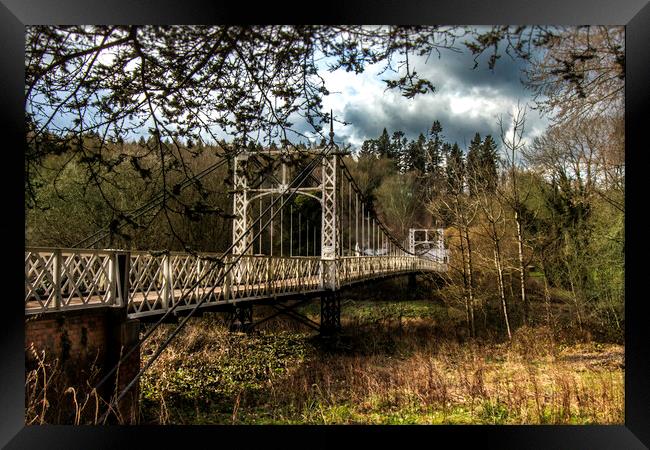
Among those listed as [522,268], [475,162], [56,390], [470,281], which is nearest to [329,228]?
[470,281]

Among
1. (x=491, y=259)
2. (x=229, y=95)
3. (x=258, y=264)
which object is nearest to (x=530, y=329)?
(x=491, y=259)

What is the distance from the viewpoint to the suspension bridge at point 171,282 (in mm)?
3216

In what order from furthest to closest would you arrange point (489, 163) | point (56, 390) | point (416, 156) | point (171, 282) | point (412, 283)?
point (412, 283)
point (416, 156)
point (489, 163)
point (171, 282)
point (56, 390)

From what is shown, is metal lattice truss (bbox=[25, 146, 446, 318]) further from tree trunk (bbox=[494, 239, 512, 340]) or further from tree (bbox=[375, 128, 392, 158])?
tree trunk (bbox=[494, 239, 512, 340])

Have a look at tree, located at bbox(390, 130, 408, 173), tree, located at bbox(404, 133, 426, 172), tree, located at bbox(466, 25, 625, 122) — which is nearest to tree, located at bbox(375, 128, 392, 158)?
tree, located at bbox(390, 130, 408, 173)

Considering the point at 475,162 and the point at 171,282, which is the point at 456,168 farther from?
the point at 171,282

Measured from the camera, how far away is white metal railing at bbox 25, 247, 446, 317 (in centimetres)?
335

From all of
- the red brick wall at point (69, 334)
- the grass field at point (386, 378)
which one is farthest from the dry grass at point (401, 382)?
the red brick wall at point (69, 334)

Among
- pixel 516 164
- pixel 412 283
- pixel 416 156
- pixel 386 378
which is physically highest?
pixel 416 156

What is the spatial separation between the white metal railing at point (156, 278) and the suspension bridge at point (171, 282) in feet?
0.04
